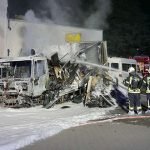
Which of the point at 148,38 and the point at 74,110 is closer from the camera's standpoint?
the point at 74,110

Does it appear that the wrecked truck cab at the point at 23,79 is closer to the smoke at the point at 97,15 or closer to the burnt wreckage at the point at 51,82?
the burnt wreckage at the point at 51,82

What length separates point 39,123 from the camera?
13188 mm

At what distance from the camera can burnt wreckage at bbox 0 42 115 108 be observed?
17.3 m

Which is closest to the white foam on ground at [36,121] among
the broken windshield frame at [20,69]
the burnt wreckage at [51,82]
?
the burnt wreckage at [51,82]

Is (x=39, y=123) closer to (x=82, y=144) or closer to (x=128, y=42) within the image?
(x=82, y=144)

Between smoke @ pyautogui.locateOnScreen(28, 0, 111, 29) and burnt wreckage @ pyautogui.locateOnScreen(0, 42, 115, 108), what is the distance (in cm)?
977

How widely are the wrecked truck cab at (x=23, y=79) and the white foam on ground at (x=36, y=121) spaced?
20.9 inches

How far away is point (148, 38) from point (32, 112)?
29.1 m

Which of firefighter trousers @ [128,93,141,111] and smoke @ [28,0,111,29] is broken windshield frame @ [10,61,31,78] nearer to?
firefighter trousers @ [128,93,141,111]

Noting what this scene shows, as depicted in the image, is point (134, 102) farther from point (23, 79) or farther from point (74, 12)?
point (74, 12)

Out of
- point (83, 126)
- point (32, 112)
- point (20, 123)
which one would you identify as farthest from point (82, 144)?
point (32, 112)

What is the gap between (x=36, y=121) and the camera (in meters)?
13.7

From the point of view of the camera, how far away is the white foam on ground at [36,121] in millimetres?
10373

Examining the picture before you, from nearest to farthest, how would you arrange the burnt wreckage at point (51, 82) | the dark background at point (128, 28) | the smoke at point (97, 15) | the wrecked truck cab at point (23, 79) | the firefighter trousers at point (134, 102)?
the firefighter trousers at point (134, 102)
the wrecked truck cab at point (23, 79)
the burnt wreckage at point (51, 82)
the smoke at point (97, 15)
the dark background at point (128, 28)
